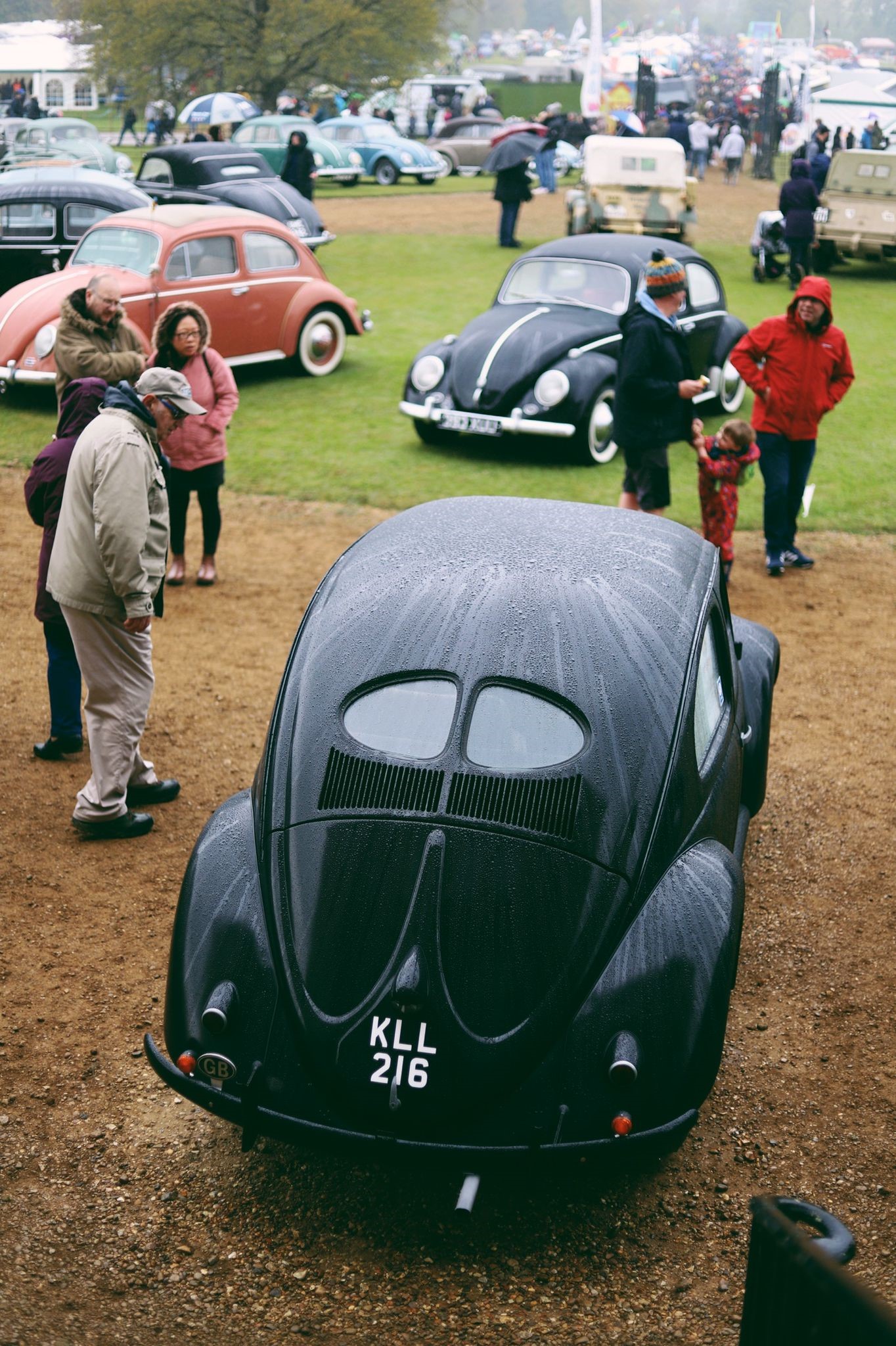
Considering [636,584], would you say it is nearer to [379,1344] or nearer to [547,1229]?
[547,1229]

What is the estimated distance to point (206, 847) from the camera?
4.11m

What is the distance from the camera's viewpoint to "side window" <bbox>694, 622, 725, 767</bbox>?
4230mm

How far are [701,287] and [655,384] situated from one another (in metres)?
5.06

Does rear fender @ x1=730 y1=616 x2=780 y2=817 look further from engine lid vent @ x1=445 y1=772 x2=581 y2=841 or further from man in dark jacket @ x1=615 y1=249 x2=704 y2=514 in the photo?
man in dark jacket @ x1=615 y1=249 x2=704 y2=514

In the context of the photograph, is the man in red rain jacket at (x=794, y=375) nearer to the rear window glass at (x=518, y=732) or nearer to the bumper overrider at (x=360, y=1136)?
the rear window glass at (x=518, y=732)

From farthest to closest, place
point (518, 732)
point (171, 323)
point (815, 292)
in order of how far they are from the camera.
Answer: point (815, 292) < point (171, 323) < point (518, 732)

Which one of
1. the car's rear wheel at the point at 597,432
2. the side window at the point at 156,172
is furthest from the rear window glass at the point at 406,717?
the side window at the point at 156,172

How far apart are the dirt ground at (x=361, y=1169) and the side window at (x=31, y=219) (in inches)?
391

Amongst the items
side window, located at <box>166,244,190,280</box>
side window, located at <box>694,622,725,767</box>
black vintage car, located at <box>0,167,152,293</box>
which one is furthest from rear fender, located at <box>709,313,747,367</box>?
side window, located at <box>694,622,725,767</box>

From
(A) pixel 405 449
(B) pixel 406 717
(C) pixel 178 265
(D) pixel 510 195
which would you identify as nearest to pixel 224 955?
(B) pixel 406 717

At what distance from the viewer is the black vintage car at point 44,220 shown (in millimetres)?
14508

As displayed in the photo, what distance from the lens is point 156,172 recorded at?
21.8 meters

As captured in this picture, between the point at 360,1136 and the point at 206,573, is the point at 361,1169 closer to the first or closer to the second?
the point at 360,1136

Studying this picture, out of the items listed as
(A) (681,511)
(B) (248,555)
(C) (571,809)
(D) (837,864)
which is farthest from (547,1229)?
(A) (681,511)
